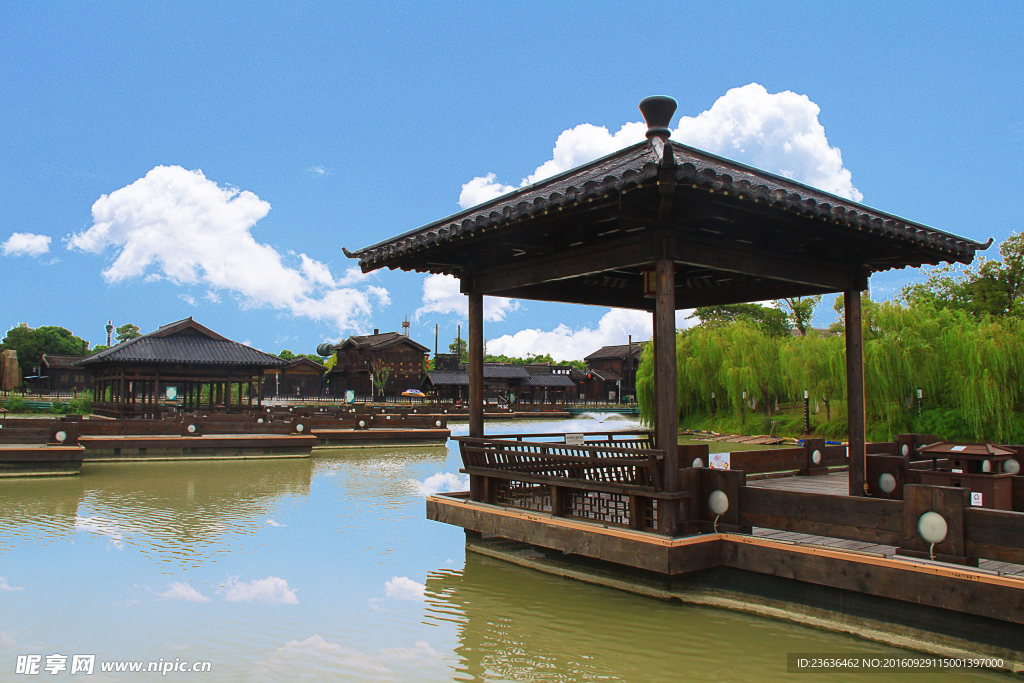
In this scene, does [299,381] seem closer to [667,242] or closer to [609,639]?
[667,242]

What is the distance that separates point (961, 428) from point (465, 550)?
1579cm

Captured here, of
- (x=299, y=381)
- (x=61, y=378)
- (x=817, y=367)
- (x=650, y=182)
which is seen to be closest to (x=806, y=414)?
(x=817, y=367)

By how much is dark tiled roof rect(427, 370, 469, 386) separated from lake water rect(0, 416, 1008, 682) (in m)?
43.9

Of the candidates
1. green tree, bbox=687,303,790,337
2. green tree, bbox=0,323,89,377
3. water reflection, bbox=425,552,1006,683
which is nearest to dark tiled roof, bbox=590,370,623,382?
green tree, bbox=687,303,790,337

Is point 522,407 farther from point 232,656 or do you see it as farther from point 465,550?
point 232,656

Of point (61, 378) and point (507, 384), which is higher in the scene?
point (61, 378)

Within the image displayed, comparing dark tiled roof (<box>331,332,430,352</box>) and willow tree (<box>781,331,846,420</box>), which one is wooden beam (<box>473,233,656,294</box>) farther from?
dark tiled roof (<box>331,332,430,352</box>)

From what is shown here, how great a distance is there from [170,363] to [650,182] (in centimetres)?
2827

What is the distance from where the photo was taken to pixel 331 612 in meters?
6.06

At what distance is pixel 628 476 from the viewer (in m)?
6.57

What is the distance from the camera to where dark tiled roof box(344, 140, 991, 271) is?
5148 mm

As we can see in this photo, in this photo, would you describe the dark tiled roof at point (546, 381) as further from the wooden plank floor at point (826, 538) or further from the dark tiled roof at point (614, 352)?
the wooden plank floor at point (826, 538)

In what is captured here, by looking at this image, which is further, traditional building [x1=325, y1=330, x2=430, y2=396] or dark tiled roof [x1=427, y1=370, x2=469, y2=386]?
traditional building [x1=325, y1=330, x2=430, y2=396]

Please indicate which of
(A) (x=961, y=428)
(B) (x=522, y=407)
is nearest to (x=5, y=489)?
(A) (x=961, y=428)
